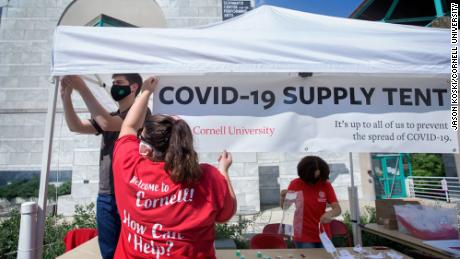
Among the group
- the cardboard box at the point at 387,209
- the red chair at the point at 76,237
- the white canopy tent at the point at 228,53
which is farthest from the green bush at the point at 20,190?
the cardboard box at the point at 387,209

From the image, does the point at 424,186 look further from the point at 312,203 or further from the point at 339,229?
the point at 312,203

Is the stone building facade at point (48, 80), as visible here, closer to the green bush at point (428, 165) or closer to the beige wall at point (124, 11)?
the beige wall at point (124, 11)

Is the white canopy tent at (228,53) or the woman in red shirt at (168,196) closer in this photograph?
the woman in red shirt at (168,196)

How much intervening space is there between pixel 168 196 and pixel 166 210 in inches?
2.2

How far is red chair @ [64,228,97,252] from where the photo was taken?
3018mm

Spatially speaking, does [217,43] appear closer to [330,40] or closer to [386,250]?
[330,40]

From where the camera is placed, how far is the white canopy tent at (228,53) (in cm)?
186

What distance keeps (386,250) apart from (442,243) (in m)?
0.54

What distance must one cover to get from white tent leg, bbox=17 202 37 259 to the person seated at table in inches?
84.3

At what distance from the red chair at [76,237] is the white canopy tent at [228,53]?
1.36 m

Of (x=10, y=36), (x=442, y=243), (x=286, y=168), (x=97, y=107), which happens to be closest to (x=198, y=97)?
(x=97, y=107)

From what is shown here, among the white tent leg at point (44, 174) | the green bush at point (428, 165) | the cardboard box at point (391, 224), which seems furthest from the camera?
the green bush at point (428, 165)

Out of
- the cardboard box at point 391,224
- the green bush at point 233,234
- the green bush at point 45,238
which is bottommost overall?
the green bush at point 233,234

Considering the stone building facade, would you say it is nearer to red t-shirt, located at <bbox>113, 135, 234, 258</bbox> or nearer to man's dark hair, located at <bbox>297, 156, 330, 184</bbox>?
man's dark hair, located at <bbox>297, 156, 330, 184</bbox>
